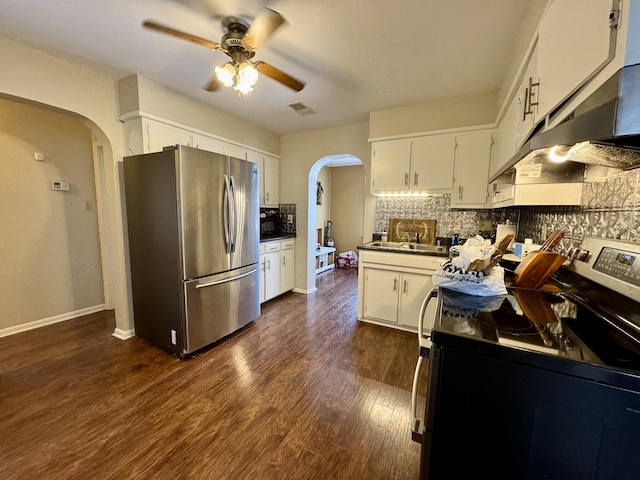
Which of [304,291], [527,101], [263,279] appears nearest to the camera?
[527,101]

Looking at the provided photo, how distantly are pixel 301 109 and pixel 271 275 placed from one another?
219 cm

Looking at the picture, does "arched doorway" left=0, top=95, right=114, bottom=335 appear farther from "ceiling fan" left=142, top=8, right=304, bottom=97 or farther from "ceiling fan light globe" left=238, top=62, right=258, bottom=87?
"ceiling fan light globe" left=238, top=62, right=258, bottom=87

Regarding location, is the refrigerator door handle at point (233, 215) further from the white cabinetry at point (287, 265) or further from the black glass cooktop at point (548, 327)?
the black glass cooktop at point (548, 327)

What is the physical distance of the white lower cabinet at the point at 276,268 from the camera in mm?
3504

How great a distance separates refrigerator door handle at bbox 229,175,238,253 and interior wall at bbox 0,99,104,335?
207cm

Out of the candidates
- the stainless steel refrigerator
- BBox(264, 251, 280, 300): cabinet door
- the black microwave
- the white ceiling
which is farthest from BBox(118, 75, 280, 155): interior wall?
BBox(264, 251, 280, 300): cabinet door

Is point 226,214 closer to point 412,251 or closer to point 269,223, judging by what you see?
point 269,223

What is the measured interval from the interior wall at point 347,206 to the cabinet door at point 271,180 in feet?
8.42

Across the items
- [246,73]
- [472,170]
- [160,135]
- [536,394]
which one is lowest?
[536,394]

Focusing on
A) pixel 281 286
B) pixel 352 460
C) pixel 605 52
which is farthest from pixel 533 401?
pixel 281 286

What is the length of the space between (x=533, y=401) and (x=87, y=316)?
4.18m

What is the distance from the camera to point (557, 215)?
5.71ft

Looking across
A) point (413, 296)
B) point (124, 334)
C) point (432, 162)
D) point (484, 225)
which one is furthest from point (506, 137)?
point (124, 334)

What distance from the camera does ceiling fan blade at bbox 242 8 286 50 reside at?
4.45 feet
